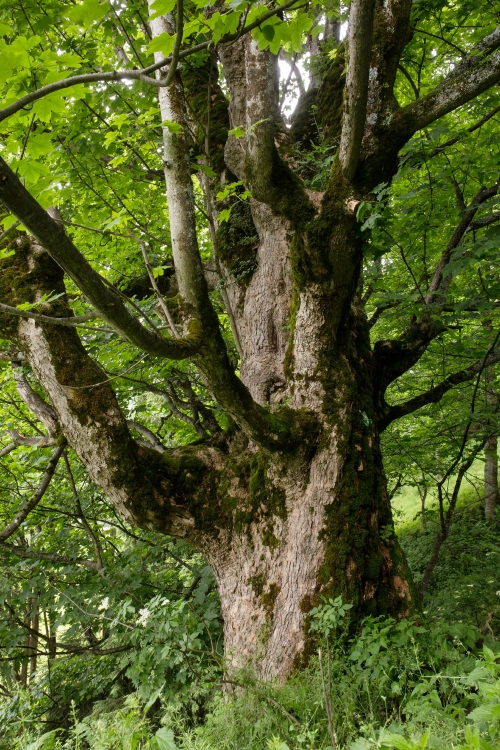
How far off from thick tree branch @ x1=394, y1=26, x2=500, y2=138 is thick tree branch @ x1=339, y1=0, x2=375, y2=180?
465 mm

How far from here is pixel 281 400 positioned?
3377 mm

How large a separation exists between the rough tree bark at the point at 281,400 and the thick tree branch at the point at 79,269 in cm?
34

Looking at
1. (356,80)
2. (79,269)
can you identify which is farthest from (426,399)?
(79,269)

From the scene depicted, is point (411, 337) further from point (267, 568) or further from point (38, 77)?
point (38, 77)

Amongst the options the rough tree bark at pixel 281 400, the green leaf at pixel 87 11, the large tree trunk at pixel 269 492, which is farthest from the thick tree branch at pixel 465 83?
the green leaf at pixel 87 11

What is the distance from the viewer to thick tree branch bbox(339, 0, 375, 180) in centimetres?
246

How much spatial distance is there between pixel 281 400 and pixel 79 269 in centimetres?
204

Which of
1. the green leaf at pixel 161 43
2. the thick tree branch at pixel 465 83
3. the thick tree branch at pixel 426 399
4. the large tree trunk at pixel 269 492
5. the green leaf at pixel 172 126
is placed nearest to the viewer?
the green leaf at pixel 161 43

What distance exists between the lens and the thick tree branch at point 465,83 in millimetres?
2602

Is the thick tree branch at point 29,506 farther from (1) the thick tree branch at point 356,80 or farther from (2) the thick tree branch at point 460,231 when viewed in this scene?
(2) the thick tree branch at point 460,231

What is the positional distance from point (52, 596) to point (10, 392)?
9.89ft

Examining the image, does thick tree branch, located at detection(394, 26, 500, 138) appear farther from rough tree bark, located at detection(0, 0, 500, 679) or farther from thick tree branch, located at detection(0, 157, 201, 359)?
thick tree branch, located at detection(0, 157, 201, 359)

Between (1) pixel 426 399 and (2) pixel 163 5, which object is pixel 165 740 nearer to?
(2) pixel 163 5

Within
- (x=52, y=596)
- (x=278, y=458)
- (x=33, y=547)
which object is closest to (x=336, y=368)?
(x=278, y=458)
